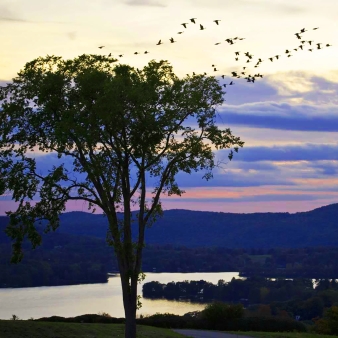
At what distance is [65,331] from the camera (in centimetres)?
2766

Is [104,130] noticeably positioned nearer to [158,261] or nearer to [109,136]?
[109,136]

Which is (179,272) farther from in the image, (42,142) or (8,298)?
(42,142)

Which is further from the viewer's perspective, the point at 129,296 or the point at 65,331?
the point at 65,331

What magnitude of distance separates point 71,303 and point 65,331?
51640mm

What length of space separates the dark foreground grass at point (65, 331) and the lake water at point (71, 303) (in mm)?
32256

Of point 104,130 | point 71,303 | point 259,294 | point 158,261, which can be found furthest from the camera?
point 158,261

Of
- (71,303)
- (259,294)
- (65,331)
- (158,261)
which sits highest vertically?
(158,261)

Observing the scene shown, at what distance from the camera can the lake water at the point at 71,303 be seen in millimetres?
66500

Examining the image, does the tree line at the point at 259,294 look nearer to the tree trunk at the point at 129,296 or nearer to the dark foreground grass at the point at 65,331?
the dark foreground grass at the point at 65,331

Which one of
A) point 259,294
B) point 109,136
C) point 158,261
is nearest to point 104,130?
point 109,136

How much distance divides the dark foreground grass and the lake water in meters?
32.3

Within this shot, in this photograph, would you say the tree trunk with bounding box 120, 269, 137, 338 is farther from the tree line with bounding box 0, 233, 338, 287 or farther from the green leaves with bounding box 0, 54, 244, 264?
the tree line with bounding box 0, 233, 338, 287

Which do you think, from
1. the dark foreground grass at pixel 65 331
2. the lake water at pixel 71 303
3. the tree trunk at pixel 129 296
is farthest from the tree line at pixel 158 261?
the tree trunk at pixel 129 296

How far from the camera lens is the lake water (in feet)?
218
